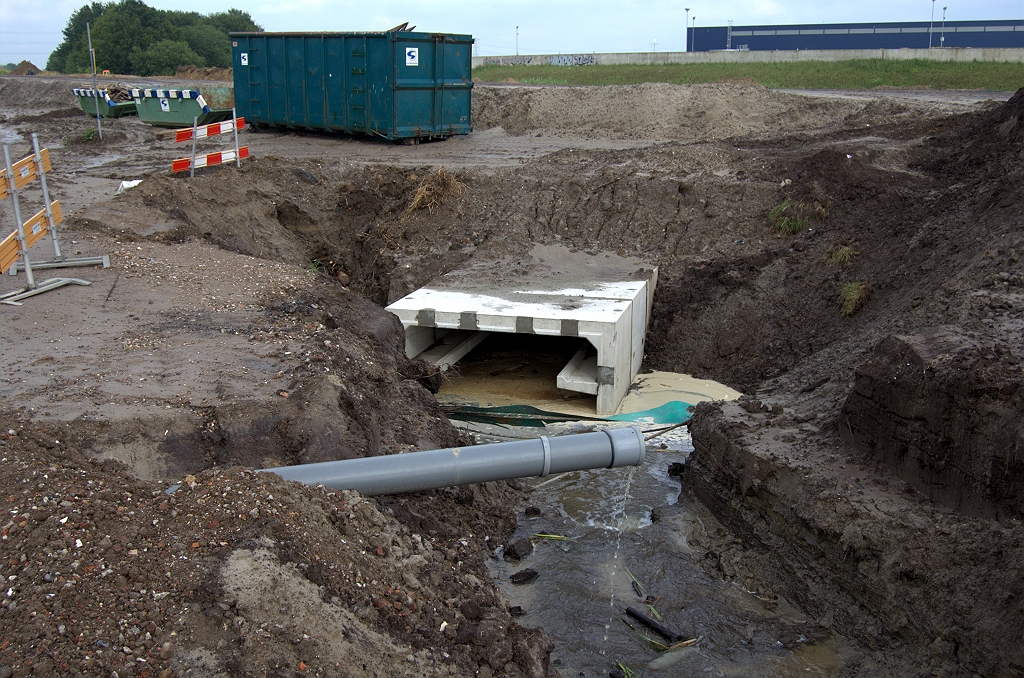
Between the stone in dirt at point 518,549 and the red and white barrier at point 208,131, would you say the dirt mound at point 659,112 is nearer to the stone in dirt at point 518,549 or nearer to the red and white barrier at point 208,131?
the red and white barrier at point 208,131

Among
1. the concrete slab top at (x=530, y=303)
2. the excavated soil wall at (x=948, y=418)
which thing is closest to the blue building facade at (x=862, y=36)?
the concrete slab top at (x=530, y=303)

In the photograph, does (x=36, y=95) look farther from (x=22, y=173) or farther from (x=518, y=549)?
(x=518, y=549)

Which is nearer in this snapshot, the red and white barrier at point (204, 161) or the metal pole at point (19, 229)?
the metal pole at point (19, 229)

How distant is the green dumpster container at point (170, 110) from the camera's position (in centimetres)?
1980

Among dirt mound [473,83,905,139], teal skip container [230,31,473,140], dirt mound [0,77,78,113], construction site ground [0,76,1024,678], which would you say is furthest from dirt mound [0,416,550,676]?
dirt mound [0,77,78,113]

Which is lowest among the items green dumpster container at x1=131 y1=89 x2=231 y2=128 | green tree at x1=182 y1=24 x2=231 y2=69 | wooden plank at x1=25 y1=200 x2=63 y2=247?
wooden plank at x1=25 y1=200 x2=63 y2=247

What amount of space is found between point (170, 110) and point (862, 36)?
54.9 m

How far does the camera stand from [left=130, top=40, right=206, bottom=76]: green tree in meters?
43.3

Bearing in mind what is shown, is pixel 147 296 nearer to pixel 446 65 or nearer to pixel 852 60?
pixel 446 65

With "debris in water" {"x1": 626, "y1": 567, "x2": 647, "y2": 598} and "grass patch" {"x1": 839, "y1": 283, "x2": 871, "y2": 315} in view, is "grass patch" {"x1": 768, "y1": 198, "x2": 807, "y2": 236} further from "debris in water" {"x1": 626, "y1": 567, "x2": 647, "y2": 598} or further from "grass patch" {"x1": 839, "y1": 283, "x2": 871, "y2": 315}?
"debris in water" {"x1": 626, "y1": 567, "x2": 647, "y2": 598}

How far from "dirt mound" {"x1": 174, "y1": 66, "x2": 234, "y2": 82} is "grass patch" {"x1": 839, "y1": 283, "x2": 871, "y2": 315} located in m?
29.3

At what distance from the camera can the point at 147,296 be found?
7594mm

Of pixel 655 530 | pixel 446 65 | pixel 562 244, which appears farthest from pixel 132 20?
pixel 655 530

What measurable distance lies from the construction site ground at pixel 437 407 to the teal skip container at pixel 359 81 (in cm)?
278
